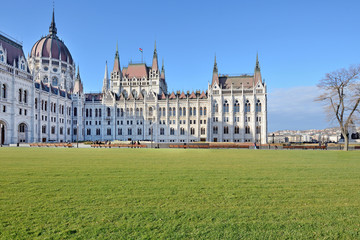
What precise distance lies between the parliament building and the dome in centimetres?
35

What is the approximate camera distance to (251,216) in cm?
638

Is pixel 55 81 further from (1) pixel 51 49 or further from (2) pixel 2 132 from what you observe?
(2) pixel 2 132

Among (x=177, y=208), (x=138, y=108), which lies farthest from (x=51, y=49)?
(x=177, y=208)

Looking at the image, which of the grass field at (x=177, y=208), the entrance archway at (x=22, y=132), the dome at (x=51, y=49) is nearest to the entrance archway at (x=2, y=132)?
the entrance archway at (x=22, y=132)

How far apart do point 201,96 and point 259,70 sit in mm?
19548

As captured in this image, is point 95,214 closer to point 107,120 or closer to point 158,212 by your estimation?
point 158,212

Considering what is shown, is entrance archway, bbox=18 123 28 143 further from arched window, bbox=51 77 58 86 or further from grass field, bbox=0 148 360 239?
grass field, bbox=0 148 360 239

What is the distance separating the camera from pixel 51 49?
90.4 meters

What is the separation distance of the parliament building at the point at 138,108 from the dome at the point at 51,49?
35 centimetres

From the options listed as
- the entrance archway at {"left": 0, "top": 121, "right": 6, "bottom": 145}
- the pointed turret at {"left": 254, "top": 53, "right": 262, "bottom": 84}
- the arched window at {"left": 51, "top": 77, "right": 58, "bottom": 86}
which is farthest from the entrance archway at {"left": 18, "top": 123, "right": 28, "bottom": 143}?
the pointed turret at {"left": 254, "top": 53, "right": 262, "bottom": 84}

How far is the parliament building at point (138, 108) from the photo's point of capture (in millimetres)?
69062

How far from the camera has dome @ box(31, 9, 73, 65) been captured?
3536 inches

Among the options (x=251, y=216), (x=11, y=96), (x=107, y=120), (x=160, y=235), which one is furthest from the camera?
(x=107, y=120)

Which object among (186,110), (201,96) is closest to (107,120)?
(186,110)
